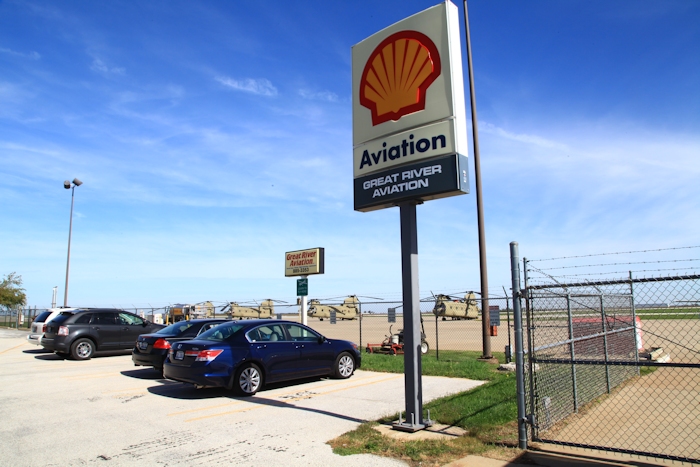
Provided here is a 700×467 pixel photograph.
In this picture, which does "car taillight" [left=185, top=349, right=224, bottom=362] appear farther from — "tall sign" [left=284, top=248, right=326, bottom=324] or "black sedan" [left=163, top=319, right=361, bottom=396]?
"tall sign" [left=284, top=248, right=326, bottom=324]

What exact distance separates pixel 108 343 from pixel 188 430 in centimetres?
1143

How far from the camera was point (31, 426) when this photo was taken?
753 centimetres

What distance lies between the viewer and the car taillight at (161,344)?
12203mm

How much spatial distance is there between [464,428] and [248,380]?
4.59 m

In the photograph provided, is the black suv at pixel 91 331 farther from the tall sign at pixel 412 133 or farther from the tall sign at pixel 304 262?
the tall sign at pixel 412 133

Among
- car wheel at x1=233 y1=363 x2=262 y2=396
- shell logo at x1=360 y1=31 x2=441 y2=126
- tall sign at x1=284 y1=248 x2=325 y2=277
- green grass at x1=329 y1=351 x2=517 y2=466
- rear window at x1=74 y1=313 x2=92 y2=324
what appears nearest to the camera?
green grass at x1=329 y1=351 x2=517 y2=466

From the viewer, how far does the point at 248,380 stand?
9.87m

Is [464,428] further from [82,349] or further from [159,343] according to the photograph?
[82,349]

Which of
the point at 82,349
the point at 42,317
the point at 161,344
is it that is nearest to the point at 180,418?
the point at 161,344

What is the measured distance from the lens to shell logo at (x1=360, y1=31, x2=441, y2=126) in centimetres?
738

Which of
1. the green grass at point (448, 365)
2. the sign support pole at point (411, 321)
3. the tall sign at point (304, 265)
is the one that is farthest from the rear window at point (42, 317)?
the sign support pole at point (411, 321)

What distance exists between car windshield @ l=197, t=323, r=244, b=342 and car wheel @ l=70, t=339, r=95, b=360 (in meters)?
8.16

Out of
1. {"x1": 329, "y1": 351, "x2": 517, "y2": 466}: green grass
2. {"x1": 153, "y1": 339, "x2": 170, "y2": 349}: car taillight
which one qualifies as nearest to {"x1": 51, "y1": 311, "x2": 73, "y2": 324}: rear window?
{"x1": 153, "y1": 339, "x2": 170, "y2": 349}: car taillight

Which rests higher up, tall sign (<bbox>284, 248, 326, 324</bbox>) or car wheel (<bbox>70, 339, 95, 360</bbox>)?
tall sign (<bbox>284, 248, 326, 324</bbox>)
